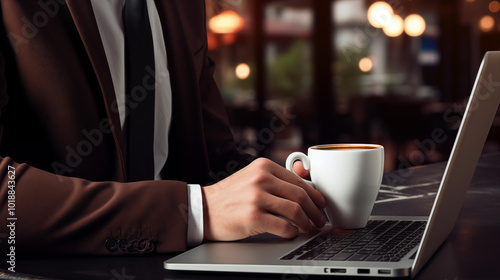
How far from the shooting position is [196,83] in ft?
5.57

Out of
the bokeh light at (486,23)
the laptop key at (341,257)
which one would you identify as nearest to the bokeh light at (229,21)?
the bokeh light at (486,23)

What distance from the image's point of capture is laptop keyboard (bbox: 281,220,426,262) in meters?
0.79

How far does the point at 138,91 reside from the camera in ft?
4.81

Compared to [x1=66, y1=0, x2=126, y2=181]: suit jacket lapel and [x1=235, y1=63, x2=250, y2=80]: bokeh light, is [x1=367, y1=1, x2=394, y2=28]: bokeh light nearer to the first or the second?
[x1=235, y1=63, x2=250, y2=80]: bokeh light

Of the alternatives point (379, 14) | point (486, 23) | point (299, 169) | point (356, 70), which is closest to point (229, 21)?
point (356, 70)

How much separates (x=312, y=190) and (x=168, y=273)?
11.5 inches

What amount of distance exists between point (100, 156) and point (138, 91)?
23 centimetres

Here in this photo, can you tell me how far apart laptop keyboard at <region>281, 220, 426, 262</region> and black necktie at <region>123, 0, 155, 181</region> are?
644mm

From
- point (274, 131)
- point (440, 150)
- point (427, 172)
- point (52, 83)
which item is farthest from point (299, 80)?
point (52, 83)

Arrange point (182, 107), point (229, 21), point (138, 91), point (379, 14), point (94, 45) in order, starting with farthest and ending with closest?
point (229, 21)
point (379, 14)
point (182, 107)
point (138, 91)
point (94, 45)

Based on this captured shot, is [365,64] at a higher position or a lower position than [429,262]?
lower

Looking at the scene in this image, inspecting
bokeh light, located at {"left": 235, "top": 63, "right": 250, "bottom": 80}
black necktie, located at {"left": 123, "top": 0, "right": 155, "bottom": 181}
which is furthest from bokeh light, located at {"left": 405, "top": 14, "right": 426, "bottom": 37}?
black necktie, located at {"left": 123, "top": 0, "right": 155, "bottom": 181}

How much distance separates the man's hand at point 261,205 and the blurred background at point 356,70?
706 cm

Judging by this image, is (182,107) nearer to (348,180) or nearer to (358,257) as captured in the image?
(348,180)
